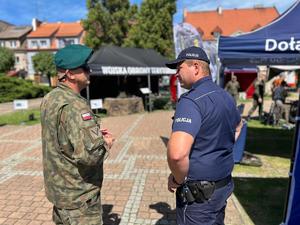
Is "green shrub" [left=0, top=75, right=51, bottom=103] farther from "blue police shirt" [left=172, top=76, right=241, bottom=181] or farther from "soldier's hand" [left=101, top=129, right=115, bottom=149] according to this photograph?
"blue police shirt" [left=172, top=76, right=241, bottom=181]

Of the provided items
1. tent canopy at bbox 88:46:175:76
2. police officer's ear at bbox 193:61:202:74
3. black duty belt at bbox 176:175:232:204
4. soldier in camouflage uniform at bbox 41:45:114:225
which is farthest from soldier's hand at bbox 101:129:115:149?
tent canopy at bbox 88:46:175:76

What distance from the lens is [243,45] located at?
5598mm

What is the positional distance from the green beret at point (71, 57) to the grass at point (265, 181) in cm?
324

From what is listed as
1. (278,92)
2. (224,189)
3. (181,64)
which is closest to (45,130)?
(181,64)

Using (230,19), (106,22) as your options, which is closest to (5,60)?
(106,22)

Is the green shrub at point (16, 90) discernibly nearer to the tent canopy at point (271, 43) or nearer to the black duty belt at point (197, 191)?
the tent canopy at point (271, 43)

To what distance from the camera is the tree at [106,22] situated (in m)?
27.1

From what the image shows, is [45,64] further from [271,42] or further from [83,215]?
[83,215]

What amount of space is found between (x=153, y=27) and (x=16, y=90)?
1312 centimetres

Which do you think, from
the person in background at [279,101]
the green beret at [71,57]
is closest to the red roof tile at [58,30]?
the person in background at [279,101]

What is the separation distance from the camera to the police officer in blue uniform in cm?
210

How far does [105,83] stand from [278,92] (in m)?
9.99

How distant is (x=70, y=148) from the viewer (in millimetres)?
2262

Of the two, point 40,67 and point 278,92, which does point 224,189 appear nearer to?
point 278,92
